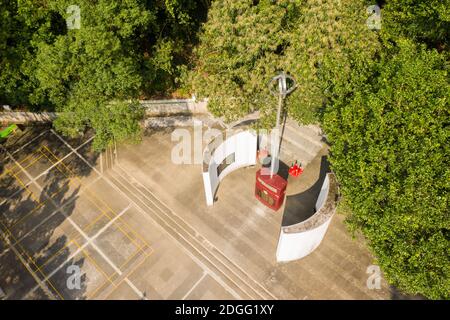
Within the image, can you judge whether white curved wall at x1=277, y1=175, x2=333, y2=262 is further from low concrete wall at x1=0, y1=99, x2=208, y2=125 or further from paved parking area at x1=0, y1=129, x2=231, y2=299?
low concrete wall at x1=0, y1=99, x2=208, y2=125

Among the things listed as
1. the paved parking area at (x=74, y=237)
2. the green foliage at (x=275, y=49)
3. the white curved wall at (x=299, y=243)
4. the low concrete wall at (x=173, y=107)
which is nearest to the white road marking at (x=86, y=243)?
the paved parking area at (x=74, y=237)

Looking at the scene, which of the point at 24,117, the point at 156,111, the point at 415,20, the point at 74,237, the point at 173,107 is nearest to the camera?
the point at 415,20

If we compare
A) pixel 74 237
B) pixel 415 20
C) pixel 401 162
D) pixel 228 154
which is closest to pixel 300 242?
pixel 401 162

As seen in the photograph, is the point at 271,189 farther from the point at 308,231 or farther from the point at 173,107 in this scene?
the point at 173,107

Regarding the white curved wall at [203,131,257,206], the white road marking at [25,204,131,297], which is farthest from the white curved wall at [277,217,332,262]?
the white road marking at [25,204,131,297]

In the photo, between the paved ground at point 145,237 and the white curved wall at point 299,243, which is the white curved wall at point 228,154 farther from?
the white curved wall at point 299,243

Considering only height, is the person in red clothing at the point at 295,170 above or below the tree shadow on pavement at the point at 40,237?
above

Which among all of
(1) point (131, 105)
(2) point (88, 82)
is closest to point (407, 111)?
(1) point (131, 105)
